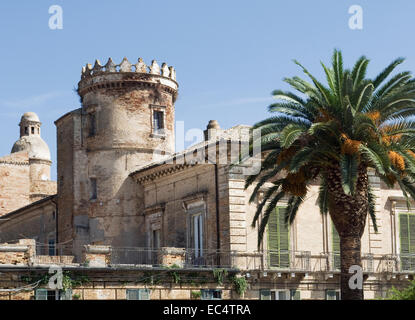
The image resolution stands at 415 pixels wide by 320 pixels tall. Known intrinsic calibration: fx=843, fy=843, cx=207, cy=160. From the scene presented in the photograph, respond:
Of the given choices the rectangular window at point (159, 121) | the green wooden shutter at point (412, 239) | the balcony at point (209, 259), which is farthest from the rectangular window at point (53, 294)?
the green wooden shutter at point (412, 239)

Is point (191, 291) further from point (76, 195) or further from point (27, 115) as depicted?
point (27, 115)

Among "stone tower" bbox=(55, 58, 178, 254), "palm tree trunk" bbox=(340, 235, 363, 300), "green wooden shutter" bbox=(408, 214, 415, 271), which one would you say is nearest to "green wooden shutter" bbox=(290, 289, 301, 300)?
"green wooden shutter" bbox=(408, 214, 415, 271)

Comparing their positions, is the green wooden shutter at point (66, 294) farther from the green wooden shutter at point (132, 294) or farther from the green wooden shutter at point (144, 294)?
the green wooden shutter at point (144, 294)

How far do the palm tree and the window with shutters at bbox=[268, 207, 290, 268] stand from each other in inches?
328

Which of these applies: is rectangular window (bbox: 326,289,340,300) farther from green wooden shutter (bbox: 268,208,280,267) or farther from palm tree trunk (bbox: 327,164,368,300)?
palm tree trunk (bbox: 327,164,368,300)

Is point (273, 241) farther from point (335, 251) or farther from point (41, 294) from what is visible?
point (41, 294)

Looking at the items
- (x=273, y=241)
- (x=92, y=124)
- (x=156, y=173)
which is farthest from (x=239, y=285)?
(x=92, y=124)

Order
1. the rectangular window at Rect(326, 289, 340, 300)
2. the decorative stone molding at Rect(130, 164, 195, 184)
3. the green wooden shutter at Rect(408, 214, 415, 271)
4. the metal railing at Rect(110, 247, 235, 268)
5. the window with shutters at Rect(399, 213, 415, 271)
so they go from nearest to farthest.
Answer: the metal railing at Rect(110, 247, 235, 268) < the rectangular window at Rect(326, 289, 340, 300) < the decorative stone molding at Rect(130, 164, 195, 184) < the window with shutters at Rect(399, 213, 415, 271) < the green wooden shutter at Rect(408, 214, 415, 271)

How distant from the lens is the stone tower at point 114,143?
132 ft

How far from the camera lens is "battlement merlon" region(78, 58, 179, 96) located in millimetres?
40562

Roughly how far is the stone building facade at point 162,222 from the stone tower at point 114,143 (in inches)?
1.9

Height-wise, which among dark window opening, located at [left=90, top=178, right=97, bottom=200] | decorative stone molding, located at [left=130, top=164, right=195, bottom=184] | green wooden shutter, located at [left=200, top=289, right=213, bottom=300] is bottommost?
green wooden shutter, located at [left=200, top=289, right=213, bottom=300]

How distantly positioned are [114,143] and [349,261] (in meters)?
17.2
